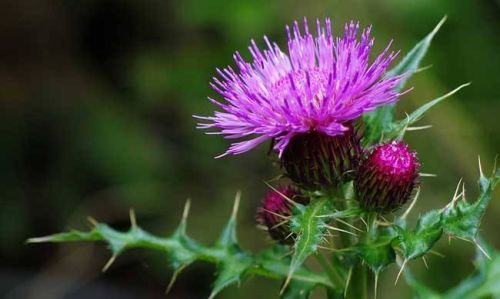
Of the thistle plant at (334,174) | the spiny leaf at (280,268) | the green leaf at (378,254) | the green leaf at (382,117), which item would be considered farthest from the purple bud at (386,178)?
the spiny leaf at (280,268)

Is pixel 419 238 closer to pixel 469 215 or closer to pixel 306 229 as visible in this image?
pixel 469 215

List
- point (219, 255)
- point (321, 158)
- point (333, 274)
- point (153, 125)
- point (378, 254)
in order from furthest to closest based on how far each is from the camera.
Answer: point (153, 125), point (219, 255), point (333, 274), point (321, 158), point (378, 254)

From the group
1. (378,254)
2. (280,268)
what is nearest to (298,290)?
(280,268)

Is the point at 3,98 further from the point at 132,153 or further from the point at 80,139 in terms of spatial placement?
the point at 132,153

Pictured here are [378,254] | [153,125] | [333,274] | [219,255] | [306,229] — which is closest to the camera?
[306,229]

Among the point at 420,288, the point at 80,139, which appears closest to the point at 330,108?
the point at 420,288

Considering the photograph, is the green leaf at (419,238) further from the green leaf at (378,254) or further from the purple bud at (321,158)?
the purple bud at (321,158)
